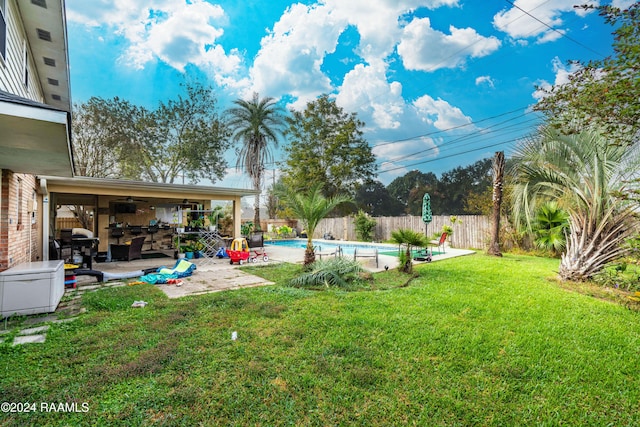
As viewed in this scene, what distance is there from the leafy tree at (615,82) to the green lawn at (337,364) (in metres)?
2.33

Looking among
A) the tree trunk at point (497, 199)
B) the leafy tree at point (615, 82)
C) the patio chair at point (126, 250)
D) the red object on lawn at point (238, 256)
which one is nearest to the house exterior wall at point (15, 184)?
the patio chair at point (126, 250)

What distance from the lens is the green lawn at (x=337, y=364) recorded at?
2.27m

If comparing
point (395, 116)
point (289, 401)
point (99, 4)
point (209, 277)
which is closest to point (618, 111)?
point (289, 401)

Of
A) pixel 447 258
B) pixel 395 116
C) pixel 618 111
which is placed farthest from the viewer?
pixel 395 116

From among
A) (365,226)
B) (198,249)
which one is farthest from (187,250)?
(365,226)

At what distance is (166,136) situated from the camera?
21.7m

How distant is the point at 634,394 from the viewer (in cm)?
255

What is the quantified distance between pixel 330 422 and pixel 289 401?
399 mm

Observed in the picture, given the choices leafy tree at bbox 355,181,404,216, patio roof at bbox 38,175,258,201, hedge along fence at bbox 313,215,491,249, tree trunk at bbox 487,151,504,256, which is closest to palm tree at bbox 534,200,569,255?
tree trunk at bbox 487,151,504,256

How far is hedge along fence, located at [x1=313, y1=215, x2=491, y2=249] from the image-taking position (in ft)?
45.8

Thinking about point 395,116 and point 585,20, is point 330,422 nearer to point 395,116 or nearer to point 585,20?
point 585,20

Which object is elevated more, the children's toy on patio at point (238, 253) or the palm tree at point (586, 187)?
the palm tree at point (586, 187)

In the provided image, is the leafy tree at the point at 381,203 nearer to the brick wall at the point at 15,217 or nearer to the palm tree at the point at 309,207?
the palm tree at the point at 309,207

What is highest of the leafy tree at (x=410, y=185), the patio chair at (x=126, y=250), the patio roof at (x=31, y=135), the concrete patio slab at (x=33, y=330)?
the leafy tree at (x=410, y=185)
